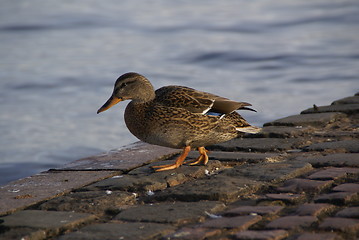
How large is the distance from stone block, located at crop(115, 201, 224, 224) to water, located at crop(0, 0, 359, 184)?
3280 mm

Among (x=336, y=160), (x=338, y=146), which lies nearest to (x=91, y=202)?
(x=336, y=160)

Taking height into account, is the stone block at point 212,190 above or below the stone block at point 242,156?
below

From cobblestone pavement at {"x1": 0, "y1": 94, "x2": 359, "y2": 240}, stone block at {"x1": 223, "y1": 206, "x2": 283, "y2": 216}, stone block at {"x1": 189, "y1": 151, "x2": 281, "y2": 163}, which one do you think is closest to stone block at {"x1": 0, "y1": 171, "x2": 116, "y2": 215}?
cobblestone pavement at {"x1": 0, "y1": 94, "x2": 359, "y2": 240}

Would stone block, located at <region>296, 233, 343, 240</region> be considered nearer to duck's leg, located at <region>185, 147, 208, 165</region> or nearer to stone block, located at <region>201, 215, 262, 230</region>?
stone block, located at <region>201, 215, 262, 230</region>

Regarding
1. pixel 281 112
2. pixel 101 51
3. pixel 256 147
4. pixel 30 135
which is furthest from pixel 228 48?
pixel 256 147

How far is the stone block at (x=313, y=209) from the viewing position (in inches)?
134

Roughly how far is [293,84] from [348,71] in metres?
1.47

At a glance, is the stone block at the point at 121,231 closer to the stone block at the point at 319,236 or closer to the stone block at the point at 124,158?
the stone block at the point at 319,236

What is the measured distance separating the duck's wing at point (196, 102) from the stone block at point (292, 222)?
1625 millimetres

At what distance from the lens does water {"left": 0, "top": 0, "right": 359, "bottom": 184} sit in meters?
7.86

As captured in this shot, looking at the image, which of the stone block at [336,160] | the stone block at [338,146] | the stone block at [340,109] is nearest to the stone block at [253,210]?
the stone block at [336,160]

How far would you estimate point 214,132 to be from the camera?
4.84m

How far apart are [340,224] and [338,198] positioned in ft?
1.32

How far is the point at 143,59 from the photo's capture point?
11898 millimetres
